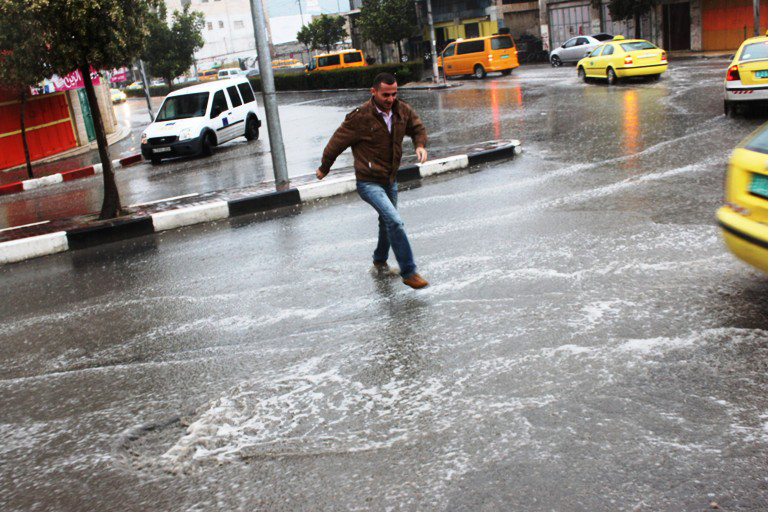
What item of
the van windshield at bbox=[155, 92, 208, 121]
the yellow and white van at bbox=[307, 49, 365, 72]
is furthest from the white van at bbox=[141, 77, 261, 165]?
the yellow and white van at bbox=[307, 49, 365, 72]

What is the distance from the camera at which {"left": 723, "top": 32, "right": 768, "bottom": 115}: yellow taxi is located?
14.1 meters

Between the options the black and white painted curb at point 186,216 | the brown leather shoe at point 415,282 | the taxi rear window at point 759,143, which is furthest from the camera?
the black and white painted curb at point 186,216

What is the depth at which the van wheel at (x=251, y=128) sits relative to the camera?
22.0 m

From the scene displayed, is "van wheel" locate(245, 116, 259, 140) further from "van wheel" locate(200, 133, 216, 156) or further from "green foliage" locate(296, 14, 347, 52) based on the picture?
"green foliage" locate(296, 14, 347, 52)

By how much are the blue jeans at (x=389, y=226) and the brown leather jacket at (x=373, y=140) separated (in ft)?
0.34

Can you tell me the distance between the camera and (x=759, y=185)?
510 cm

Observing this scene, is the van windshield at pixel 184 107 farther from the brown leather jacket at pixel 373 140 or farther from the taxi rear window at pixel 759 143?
the taxi rear window at pixel 759 143

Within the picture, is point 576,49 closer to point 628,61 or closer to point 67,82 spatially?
point 628,61

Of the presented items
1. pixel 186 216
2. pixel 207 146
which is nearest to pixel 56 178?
pixel 207 146

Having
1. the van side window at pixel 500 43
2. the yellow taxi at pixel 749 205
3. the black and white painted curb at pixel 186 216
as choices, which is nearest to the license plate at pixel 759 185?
the yellow taxi at pixel 749 205

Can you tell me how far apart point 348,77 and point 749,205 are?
39.3m

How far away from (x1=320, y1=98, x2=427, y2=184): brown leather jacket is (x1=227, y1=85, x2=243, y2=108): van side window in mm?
15260

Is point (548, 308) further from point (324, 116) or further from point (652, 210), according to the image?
point (324, 116)

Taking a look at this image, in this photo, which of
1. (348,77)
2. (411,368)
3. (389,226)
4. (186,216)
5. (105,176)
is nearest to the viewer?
(411,368)
